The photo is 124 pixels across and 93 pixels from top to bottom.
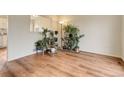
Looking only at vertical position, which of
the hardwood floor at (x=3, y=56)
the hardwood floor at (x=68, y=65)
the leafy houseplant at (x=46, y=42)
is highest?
the leafy houseplant at (x=46, y=42)

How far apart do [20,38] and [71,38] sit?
0.81m

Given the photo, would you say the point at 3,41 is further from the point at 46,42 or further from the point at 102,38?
the point at 102,38

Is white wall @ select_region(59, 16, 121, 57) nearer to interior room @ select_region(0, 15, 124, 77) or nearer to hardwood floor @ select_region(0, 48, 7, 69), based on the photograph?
interior room @ select_region(0, 15, 124, 77)

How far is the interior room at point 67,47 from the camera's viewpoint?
1.72 meters

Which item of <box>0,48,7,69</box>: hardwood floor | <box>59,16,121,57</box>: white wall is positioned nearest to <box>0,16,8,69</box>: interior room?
<box>0,48,7,69</box>: hardwood floor

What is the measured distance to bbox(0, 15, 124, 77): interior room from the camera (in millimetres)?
1722

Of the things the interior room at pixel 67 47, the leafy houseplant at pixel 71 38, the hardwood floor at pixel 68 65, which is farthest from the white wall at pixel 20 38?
the leafy houseplant at pixel 71 38

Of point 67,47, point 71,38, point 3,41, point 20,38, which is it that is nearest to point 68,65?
point 67,47

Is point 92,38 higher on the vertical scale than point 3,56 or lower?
higher

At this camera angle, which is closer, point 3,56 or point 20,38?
point 3,56

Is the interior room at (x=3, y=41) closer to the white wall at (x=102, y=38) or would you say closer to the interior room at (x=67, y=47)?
the interior room at (x=67, y=47)

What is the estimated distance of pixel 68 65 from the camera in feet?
6.24
